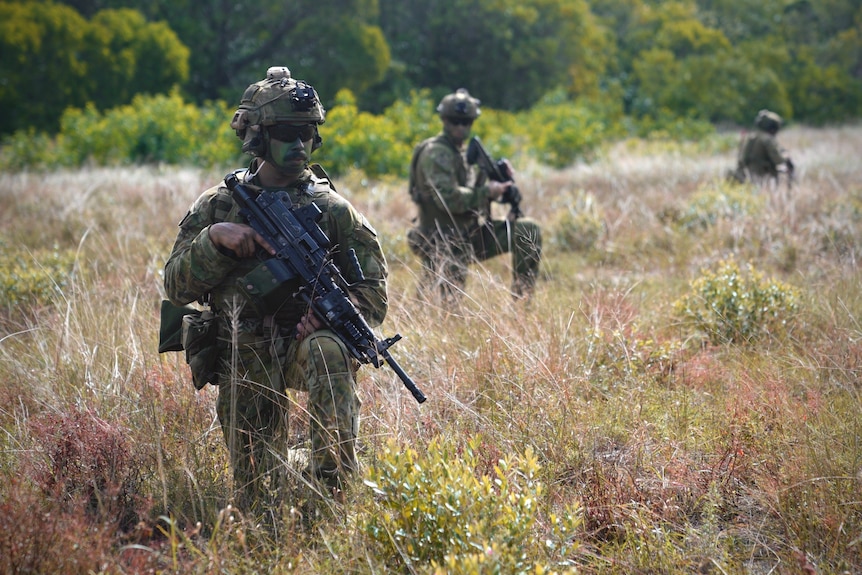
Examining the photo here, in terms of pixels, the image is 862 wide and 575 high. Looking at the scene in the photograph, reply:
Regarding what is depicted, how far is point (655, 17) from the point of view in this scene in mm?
38062

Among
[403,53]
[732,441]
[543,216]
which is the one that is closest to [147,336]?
[732,441]

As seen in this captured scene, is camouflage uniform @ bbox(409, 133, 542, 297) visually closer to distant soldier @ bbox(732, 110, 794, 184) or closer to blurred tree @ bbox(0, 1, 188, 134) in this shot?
distant soldier @ bbox(732, 110, 794, 184)

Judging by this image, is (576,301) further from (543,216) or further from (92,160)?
(92,160)

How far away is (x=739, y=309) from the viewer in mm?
5172

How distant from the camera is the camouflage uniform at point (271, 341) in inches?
128

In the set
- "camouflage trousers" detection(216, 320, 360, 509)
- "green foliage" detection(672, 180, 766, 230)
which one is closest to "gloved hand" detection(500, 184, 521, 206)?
"green foliage" detection(672, 180, 766, 230)

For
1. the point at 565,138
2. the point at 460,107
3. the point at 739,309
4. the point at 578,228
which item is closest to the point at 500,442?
the point at 739,309

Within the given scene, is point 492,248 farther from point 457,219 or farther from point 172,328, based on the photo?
point 172,328

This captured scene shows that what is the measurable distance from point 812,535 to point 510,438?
1.19m

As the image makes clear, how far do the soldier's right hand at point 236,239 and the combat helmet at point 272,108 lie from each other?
1.11 feet

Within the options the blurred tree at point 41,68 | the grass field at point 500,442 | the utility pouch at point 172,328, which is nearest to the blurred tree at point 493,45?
the blurred tree at point 41,68

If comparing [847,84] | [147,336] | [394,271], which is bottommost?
[847,84]

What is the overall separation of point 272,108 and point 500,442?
5.36 ft

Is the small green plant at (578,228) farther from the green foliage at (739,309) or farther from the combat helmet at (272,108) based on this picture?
the combat helmet at (272,108)
